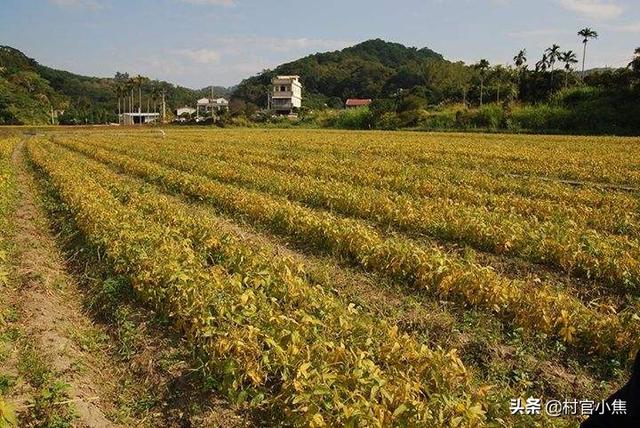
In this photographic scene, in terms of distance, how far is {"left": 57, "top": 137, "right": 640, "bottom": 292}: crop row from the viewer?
25.2ft

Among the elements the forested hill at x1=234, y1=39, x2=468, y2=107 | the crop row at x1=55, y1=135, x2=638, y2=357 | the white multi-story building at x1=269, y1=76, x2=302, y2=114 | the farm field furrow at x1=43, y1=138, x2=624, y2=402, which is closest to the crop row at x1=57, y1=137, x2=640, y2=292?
the crop row at x1=55, y1=135, x2=638, y2=357

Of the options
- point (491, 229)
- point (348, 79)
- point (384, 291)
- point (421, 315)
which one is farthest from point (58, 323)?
point (348, 79)

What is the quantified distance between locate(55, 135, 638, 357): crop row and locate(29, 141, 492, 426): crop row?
148cm

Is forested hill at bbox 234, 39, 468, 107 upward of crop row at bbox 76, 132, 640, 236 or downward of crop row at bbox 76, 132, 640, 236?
upward

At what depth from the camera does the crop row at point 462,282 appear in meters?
5.59

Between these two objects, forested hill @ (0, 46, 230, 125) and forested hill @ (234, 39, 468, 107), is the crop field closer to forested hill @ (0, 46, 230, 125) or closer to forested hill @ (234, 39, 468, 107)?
forested hill @ (0, 46, 230, 125)

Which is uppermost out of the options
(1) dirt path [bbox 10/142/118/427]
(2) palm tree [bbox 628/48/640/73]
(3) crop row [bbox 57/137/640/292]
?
(2) palm tree [bbox 628/48/640/73]

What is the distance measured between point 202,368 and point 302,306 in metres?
1.46

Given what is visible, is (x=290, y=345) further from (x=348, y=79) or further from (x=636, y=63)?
(x=348, y=79)

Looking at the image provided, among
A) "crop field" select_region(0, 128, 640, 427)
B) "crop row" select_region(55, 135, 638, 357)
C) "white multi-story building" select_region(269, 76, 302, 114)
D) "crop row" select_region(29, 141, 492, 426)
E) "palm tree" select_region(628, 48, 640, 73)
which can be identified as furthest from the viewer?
"white multi-story building" select_region(269, 76, 302, 114)

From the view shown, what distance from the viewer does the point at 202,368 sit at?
16.4 feet

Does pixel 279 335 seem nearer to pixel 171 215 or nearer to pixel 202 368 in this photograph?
pixel 202 368

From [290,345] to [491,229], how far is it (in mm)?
5738

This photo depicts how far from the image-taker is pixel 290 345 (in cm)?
464
